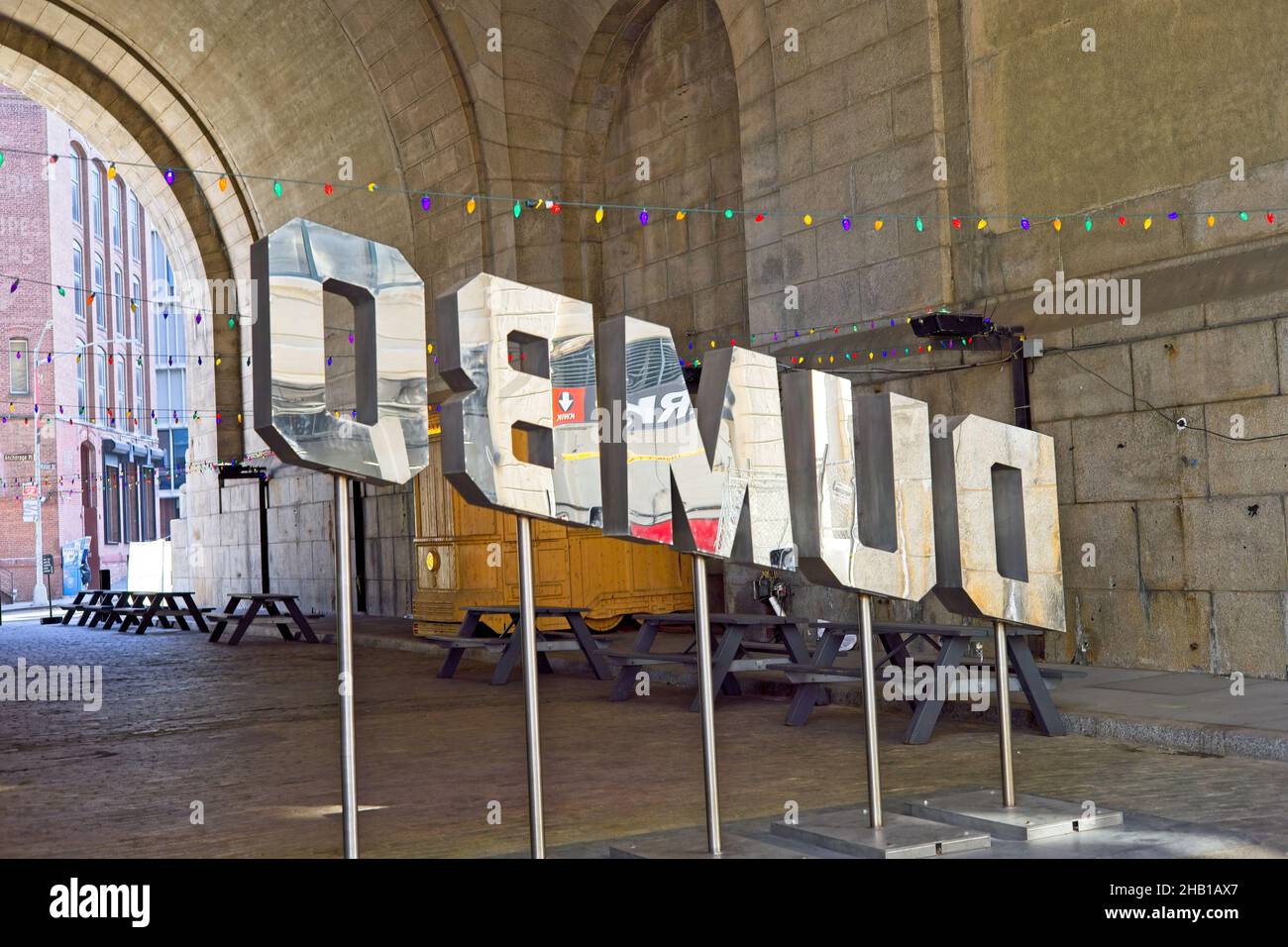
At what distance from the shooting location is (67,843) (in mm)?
5844

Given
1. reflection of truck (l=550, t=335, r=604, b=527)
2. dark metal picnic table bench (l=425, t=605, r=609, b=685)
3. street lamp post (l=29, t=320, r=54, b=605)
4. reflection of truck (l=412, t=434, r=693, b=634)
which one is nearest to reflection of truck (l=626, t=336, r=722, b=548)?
reflection of truck (l=550, t=335, r=604, b=527)

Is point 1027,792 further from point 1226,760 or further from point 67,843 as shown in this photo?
point 67,843

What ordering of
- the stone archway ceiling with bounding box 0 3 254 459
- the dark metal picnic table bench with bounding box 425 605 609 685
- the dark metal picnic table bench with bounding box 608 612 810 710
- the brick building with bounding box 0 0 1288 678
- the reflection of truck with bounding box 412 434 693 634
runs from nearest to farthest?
the dark metal picnic table bench with bounding box 608 612 810 710 → the brick building with bounding box 0 0 1288 678 → the dark metal picnic table bench with bounding box 425 605 609 685 → the reflection of truck with bounding box 412 434 693 634 → the stone archway ceiling with bounding box 0 3 254 459

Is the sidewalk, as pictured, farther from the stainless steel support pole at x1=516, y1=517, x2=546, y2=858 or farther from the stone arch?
the stone arch

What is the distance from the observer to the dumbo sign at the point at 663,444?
415cm

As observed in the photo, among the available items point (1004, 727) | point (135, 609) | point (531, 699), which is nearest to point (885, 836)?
point (1004, 727)

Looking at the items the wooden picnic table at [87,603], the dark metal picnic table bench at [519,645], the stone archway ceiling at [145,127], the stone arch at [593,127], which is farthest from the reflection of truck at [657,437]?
the wooden picnic table at [87,603]

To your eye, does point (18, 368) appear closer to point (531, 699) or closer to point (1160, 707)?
point (1160, 707)

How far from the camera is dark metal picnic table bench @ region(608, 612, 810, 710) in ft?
32.5

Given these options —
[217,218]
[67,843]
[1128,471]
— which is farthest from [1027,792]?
[217,218]

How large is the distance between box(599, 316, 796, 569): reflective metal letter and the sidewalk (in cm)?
373

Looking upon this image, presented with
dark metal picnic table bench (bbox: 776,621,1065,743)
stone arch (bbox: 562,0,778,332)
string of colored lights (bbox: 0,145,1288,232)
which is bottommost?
dark metal picnic table bench (bbox: 776,621,1065,743)

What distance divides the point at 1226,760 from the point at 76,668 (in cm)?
1381

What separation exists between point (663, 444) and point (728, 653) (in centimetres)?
546
